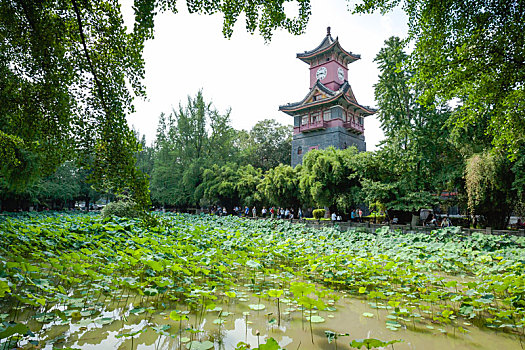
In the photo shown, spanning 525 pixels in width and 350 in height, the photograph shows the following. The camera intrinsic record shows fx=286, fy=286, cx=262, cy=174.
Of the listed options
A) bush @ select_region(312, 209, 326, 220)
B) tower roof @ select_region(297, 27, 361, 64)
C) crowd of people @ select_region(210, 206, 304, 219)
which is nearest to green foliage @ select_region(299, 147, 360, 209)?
crowd of people @ select_region(210, 206, 304, 219)

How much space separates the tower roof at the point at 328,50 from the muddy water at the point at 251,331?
28331 millimetres

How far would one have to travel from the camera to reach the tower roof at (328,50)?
27514mm

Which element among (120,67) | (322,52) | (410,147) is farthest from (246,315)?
(322,52)

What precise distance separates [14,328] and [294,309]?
2.42 meters

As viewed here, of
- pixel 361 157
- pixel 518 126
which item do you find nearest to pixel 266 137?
pixel 361 157

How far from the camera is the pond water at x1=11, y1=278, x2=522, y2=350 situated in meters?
2.31

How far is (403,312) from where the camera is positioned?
9.46ft

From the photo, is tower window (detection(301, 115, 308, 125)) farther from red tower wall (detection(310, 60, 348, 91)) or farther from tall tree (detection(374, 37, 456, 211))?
tall tree (detection(374, 37, 456, 211))

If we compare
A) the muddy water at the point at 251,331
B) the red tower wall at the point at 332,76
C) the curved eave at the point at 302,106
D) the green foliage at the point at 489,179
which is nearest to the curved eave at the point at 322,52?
the red tower wall at the point at 332,76

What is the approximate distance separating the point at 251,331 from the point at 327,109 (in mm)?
25494

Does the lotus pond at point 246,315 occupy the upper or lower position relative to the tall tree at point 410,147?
lower

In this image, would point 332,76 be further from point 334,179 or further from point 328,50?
point 334,179

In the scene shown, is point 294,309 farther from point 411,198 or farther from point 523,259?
point 411,198

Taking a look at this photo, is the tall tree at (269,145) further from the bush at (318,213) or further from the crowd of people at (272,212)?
the bush at (318,213)
